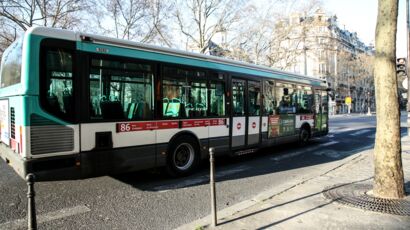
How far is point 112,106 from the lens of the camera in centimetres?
613

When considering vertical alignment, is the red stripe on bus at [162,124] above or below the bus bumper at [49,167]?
above

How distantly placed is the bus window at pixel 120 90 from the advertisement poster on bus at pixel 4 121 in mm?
1852

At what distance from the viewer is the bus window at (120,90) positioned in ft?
19.3

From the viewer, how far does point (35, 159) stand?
16.8ft

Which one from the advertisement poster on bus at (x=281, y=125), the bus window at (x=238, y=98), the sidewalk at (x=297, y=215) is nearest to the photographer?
the sidewalk at (x=297, y=215)

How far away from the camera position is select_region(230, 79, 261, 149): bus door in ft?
29.8

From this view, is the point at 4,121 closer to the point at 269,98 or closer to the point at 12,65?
the point at 12,65

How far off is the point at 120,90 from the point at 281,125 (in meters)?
6.54

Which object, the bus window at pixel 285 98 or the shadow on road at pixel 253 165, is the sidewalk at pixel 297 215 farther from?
the bus window at pixel 285 98

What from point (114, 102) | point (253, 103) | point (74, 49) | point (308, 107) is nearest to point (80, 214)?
point (114, 102)

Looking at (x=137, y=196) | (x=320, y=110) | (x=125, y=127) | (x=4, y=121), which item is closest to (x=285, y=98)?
(x=320, y=110)

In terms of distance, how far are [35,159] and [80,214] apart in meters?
1.12

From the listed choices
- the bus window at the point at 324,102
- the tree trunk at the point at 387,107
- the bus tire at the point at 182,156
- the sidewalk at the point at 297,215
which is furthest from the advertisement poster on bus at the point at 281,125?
the tree trunk at the point at 387,107

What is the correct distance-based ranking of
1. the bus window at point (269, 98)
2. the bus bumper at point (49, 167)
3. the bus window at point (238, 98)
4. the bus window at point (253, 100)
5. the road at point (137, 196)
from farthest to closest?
the bus window at point (269, 98)
the bus window at point (253, 100)
the bus window at point (238, 98)
the bus bumper at point (49, 167)
the road at point (137, 196)
